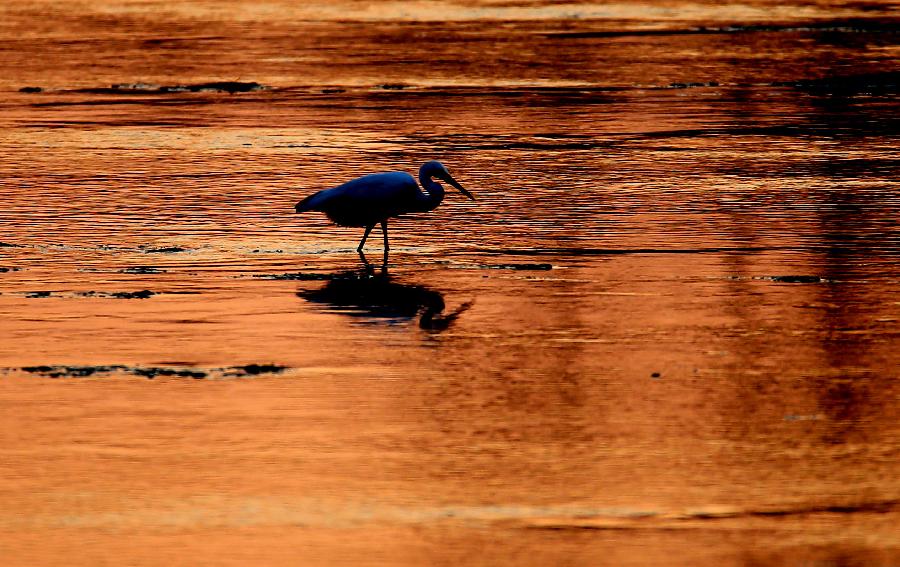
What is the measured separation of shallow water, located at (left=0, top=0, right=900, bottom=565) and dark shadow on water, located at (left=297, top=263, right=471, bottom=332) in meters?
0.04

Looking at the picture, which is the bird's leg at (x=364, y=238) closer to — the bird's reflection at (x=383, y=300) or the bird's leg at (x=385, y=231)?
the bird's leg at (x=385, y=231)

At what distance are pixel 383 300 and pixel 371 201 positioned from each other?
224 cm

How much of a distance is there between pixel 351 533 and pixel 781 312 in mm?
5543

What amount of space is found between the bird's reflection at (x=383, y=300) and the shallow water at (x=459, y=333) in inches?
1.6

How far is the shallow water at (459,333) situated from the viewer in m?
8.81

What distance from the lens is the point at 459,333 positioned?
1283cm

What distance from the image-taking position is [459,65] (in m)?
31.9

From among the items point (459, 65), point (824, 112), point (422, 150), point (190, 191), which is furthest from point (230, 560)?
point (459, 65)

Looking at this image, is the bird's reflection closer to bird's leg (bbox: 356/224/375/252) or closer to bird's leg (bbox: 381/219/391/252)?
bird's leg (bbox: 381/219/391/252)

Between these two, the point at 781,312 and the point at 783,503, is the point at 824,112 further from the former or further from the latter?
the point at 783,503

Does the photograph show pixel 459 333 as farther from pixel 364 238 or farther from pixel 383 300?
pixel 364 238

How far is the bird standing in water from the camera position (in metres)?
16.1

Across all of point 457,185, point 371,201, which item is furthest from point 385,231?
point 457,185

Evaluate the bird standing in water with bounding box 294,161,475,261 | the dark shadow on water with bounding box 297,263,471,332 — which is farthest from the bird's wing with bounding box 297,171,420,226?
the dark shadow on water with bounding box 297,263,471,332
